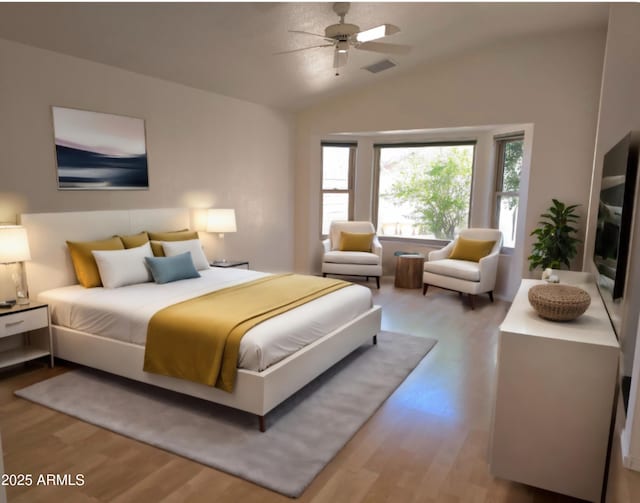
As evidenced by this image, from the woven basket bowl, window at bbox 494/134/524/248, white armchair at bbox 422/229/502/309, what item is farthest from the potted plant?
the woven basket bowl

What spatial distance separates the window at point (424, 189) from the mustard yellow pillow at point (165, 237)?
3.52 m

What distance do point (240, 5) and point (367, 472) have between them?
338cm

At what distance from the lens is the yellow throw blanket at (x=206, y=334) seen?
2.62m

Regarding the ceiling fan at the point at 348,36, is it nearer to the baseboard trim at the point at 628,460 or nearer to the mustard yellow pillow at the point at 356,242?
the baseboard trim at the point at 628,460

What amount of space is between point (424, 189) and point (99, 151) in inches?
183

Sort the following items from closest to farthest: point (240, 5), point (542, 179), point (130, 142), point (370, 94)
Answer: point (240, 5) → point (130, 142) → point (542, 179) → point (370, 94)

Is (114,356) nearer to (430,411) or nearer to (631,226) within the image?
(430,411)

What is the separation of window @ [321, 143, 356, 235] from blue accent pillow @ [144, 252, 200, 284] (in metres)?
3.34

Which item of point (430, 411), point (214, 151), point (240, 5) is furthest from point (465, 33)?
point (430, 411)

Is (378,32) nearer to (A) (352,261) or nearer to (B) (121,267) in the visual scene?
(B) (121,267)

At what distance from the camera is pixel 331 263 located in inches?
250

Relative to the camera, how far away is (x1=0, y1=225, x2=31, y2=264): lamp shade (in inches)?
123

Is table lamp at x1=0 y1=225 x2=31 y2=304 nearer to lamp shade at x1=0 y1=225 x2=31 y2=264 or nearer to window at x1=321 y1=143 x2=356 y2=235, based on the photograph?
lamp shade at x1=0 y1=225 x2=31 y2=264

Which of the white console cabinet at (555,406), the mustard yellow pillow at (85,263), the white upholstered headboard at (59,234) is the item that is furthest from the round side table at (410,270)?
the white console cabinet at (555,406)
